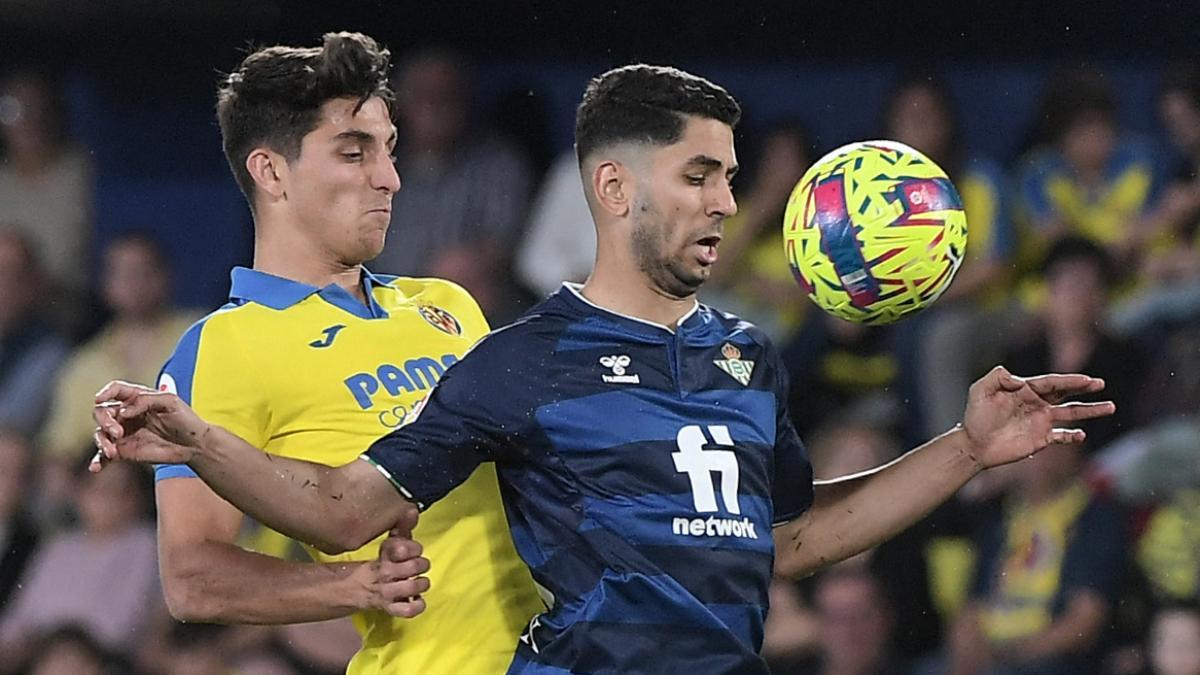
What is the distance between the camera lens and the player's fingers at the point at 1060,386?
4.23 meters

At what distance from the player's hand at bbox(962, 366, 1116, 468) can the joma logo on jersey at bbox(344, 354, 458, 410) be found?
1231mm

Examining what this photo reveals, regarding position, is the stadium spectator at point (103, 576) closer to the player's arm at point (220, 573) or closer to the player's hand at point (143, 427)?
the player's arm at point (220, 573)

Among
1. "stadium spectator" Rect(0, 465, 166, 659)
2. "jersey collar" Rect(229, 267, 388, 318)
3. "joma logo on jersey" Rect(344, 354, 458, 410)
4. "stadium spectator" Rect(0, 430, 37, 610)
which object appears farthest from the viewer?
"stadium spectator" Rect(0, 430, 37, 610)

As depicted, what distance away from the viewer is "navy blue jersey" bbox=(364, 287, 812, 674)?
3955mm

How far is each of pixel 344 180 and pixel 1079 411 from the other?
71.8 inches

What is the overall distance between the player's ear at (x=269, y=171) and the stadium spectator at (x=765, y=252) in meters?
4.24

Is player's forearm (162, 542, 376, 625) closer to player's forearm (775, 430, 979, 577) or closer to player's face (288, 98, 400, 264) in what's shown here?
player's face (288, 98, 400, 264)

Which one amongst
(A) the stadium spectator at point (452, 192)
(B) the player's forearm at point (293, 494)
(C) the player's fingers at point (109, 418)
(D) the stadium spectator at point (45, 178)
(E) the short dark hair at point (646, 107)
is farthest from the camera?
(D) the stadium spectator at point (45, 178)

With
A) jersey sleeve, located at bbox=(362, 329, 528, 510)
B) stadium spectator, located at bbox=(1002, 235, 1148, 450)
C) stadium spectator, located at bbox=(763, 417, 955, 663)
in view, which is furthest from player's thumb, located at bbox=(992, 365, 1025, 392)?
stadium spectator, located at bbox=(1002, 235, 1148, 450)

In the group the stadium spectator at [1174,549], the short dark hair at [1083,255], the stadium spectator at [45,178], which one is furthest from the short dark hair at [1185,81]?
the stadium spectator at [45,178]

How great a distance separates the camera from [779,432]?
14.4 feet

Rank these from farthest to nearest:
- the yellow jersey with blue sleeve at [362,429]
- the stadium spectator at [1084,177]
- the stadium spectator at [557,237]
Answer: the stadium spectator at [557,237] < the stadium spectator at [1084,177] < the yellow jersey with blue sleeve at [362,429]

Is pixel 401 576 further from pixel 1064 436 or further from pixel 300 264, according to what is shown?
→ pixel 1064 436

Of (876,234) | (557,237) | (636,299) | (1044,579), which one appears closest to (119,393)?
(636,299)
